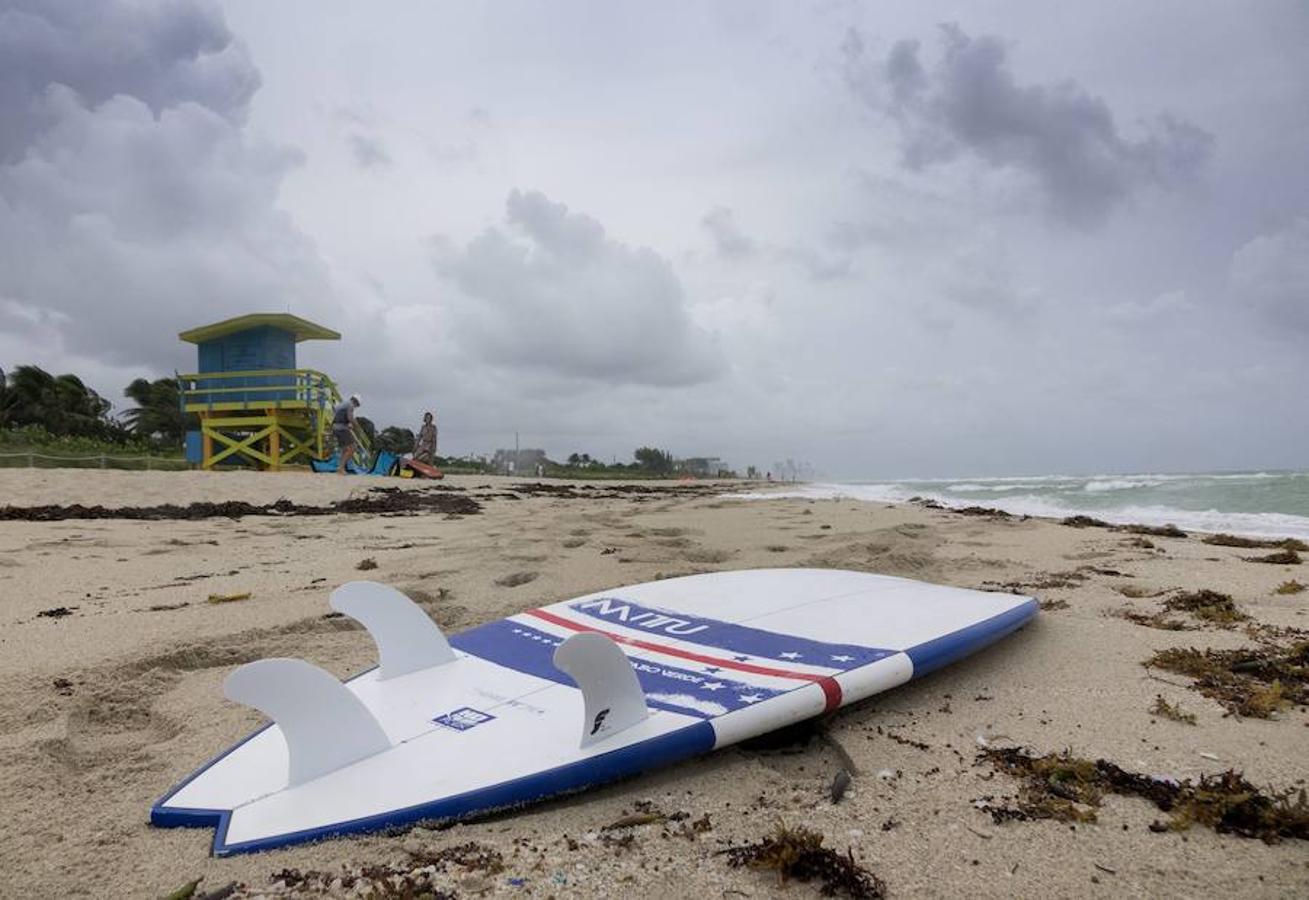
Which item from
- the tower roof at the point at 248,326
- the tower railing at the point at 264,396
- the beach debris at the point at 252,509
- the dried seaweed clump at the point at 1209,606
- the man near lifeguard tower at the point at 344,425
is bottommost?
the dried seaweed clump at the point at 1209,606

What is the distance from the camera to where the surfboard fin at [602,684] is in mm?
1561

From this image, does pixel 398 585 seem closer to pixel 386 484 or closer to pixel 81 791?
pixel 81 791

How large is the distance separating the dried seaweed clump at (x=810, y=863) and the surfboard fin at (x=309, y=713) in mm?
861

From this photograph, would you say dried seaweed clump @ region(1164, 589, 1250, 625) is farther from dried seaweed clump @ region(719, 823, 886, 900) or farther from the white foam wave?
the white foam wave

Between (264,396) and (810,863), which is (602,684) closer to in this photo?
(810,863)

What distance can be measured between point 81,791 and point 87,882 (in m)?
0.42

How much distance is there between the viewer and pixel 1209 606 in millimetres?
2949

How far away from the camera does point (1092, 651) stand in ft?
8.14

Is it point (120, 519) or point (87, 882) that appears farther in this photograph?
point (120, 519)

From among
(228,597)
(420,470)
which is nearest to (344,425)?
(420,470)

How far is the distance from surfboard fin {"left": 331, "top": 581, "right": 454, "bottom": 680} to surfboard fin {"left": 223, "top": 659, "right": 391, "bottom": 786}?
19.0 inches

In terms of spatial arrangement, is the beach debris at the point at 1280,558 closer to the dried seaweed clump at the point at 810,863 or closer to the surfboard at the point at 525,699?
the surfboard at the point at 525,699

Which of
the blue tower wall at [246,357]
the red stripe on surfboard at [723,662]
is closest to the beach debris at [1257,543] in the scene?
the red stripe on surfboard at [723,662]

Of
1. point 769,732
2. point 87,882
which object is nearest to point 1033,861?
point 769,732
